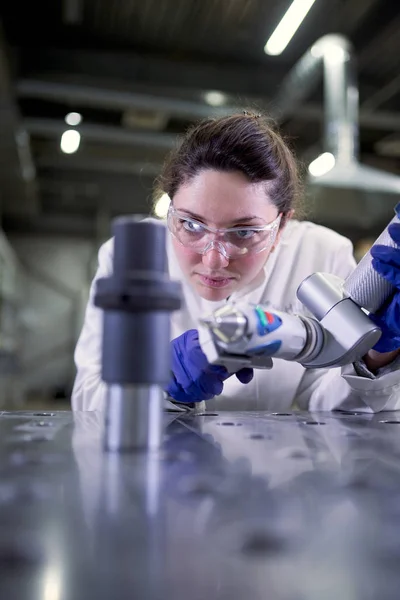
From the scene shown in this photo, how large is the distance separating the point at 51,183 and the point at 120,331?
5856 mm

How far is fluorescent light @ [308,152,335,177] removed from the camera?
3264 mm

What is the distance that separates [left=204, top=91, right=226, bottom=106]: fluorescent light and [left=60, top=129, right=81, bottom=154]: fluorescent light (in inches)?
38.8

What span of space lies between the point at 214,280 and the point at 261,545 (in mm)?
988

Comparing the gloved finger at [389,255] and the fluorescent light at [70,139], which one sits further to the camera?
the fluorescent light at [70,139]

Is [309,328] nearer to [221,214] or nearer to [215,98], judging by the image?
[221,214]

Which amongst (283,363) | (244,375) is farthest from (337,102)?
(244,375)

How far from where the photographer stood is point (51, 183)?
19.8 ft

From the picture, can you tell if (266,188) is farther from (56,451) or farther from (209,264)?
(56,451)

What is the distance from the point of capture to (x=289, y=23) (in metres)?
2.63

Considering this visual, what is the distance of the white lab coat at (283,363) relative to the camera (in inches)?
49.6

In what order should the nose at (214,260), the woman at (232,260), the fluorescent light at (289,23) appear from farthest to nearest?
the fluorescent light at (289,23) < the nose at (214,260) < the woman at (232,260)

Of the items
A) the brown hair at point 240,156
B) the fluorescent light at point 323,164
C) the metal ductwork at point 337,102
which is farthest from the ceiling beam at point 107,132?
the brown hair at point 240,156

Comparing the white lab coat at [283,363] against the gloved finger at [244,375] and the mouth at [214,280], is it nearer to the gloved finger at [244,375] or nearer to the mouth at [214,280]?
the mouth at [214,280]

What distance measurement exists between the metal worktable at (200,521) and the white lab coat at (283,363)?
557 millimetres
